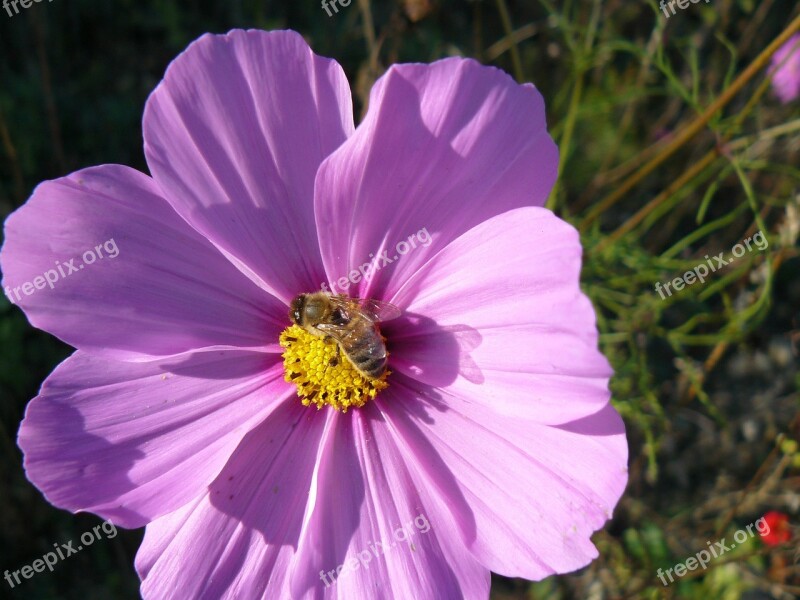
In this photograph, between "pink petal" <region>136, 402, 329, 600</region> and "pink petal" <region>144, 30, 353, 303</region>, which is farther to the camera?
"pink petal" <region>136, 402, 329, 600</region>

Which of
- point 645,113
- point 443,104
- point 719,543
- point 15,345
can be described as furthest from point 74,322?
point 645,113

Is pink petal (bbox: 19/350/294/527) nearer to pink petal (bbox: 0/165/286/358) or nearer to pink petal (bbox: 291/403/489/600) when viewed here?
pink petal (bbox: 0/165/286/358)

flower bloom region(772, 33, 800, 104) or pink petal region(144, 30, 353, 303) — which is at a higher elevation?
pink petal region(144, 30, 353, 303)

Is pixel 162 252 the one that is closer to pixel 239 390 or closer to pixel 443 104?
pixel 239 390

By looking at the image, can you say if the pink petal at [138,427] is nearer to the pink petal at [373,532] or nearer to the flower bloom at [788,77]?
the pink petal at [373,532]

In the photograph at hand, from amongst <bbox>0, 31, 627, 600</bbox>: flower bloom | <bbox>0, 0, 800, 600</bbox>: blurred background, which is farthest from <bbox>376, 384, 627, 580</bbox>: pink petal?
<bbox>0, 0, 800, 600</bbox>: blurred background
